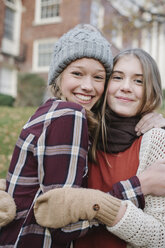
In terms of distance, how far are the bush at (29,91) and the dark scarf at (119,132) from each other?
500 inches

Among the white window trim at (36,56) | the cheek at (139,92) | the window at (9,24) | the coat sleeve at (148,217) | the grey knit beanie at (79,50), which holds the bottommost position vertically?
the coat sleeve at (148,217)

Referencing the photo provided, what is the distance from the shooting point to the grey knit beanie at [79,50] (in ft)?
6.75

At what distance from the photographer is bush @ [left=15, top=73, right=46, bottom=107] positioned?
14.9 metres

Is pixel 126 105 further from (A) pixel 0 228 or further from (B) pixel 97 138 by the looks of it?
(A) pixel 0 228

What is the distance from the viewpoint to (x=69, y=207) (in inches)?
58.5

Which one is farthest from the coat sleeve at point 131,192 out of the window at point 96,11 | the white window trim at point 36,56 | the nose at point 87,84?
the window at point 96,11

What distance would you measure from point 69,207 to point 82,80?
93 centimetres

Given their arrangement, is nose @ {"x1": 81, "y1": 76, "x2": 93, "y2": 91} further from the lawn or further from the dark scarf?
the lawn

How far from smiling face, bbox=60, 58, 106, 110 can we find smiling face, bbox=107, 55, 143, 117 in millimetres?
151

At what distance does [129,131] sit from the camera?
Answer: 2086mm

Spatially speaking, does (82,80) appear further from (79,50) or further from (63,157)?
(63,157)

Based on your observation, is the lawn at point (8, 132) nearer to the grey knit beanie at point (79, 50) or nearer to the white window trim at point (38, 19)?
the grey knit beanie at point (79, 50)

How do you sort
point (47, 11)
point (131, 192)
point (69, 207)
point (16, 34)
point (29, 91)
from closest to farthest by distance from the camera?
point (69, 207)
point (131, 192)
point (29, 91)
point (47, 11)
point (16, 34)

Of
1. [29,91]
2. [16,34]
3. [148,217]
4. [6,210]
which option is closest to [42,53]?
[16,34]
